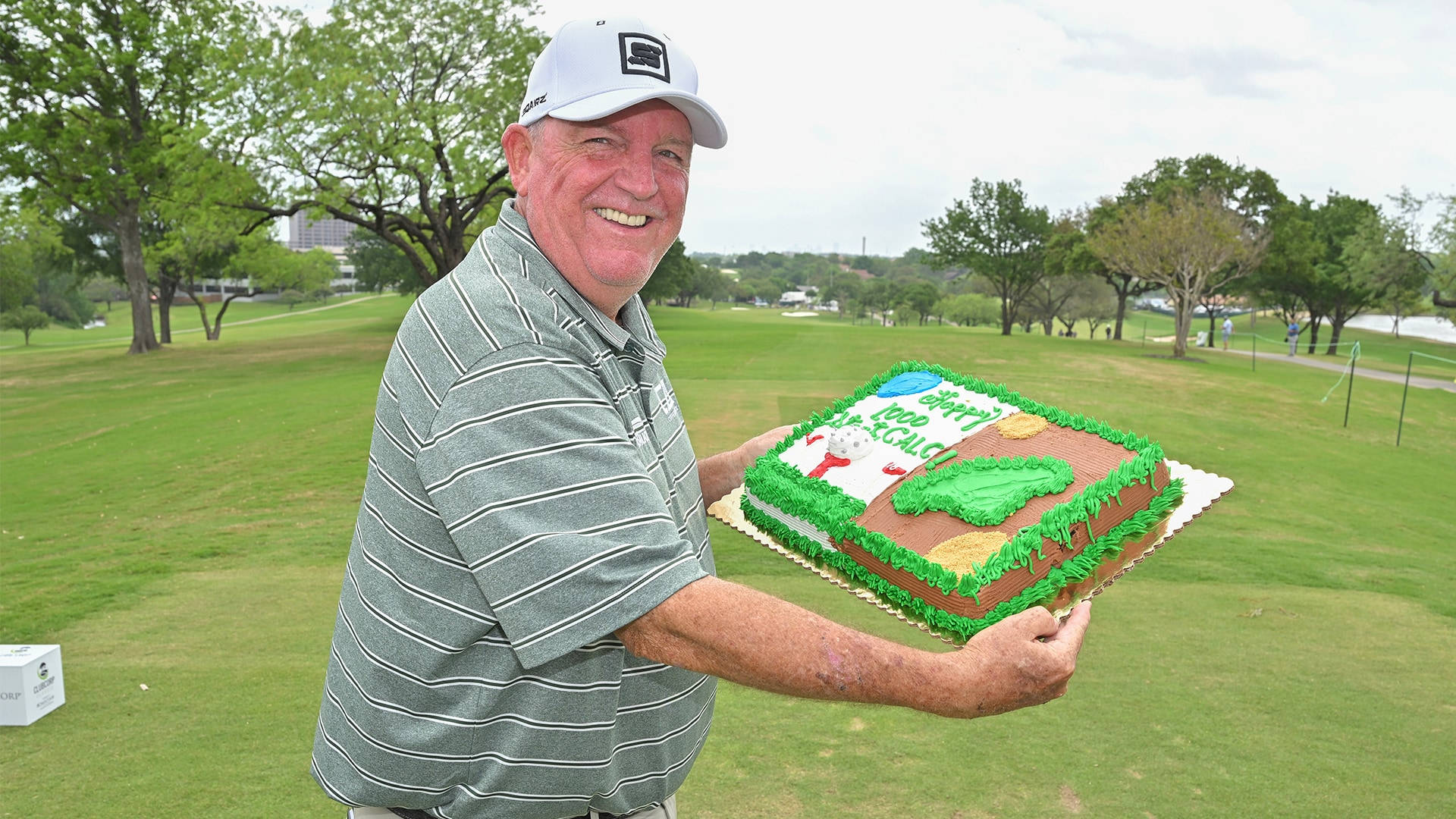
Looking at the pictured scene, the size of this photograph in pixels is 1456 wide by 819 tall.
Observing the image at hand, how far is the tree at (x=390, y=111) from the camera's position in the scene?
21.9 metres

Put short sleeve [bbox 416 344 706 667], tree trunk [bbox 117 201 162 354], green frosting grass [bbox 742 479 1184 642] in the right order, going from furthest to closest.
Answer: tree trunk [bbox 117 201 162 354] < green frosting grass [bbox 742 479 1184 642] < short sleeve [bbox 416 344 706 667]

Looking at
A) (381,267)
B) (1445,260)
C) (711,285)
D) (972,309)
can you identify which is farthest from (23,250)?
(972,309)

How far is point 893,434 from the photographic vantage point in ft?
A: 10.1

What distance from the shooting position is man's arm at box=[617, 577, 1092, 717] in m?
1.37

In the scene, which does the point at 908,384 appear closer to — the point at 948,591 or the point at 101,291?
the point at 948,591

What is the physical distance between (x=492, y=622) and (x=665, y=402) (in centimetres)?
54

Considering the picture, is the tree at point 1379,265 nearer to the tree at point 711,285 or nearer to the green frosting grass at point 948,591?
the green frosting grass at point 948,591

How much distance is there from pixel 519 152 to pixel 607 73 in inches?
11.1

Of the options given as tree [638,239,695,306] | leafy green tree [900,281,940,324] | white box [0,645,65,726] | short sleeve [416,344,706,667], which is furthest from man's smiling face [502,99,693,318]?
leafy green tree [900,281,940,324]

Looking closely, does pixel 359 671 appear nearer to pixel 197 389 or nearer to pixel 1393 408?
pixel 197 389

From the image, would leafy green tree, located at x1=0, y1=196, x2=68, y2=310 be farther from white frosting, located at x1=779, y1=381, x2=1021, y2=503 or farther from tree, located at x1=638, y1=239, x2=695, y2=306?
white frosting, located at x1=779, y1=381, x2=1021, y2=503

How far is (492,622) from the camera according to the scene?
1.53 meters

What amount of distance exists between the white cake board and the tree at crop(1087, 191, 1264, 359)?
29.2 meters

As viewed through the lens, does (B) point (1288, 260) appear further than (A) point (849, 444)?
Yes
